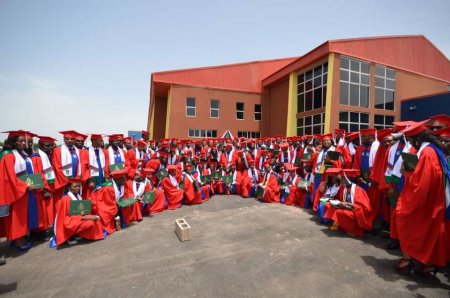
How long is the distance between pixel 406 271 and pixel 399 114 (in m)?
19.3

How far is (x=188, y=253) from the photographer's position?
13.2ft

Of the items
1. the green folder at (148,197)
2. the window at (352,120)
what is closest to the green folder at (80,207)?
the green folder at (148,197)

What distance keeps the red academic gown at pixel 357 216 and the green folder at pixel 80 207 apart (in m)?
5.25

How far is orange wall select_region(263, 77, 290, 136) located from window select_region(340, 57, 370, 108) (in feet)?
16.5

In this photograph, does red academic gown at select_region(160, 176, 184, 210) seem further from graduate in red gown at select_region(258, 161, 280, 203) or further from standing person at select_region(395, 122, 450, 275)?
standing person at select_region(395, 122, 450, 275)

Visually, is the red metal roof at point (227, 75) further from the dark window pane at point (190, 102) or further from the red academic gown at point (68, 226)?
the red academic gown at point (68, 226)

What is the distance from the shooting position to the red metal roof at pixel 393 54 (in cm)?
1518

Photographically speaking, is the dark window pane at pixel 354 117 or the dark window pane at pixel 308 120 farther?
the dark window pane at pixel 308 120

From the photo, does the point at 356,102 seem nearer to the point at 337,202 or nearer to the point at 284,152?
the point at 284,152

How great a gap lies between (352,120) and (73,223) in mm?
17002

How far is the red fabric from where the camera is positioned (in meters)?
4.98

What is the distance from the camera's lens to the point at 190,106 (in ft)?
65.3

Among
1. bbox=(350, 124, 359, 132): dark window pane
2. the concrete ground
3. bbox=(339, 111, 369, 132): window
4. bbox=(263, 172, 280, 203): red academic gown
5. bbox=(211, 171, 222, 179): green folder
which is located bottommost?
the concrete ground

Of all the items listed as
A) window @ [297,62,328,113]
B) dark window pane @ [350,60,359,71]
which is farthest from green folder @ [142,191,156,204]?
dark window pane @ [350,60,359,71]
